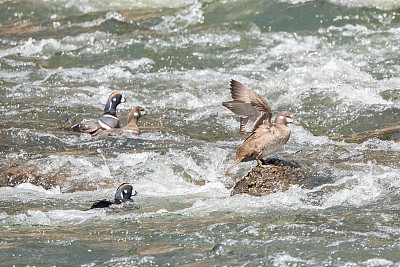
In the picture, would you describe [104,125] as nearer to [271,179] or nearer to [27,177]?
[27,177]

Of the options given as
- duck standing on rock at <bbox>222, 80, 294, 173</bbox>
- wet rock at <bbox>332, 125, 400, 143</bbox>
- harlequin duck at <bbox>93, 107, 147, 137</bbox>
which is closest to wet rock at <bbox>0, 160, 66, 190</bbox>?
harlequin duck at <bbox>93, 107, 147, 137</bbox>

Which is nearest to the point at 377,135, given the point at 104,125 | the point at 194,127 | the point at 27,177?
the point at 194,127

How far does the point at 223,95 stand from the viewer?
36.9 ft

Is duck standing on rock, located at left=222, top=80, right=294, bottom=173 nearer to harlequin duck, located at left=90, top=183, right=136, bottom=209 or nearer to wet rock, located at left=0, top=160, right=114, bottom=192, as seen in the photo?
harlequin duck, located at left=90, top=183, right=136, bottom=209

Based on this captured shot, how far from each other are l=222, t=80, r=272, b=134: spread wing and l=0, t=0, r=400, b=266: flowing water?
1.83ft

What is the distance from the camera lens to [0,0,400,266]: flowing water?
196 inches

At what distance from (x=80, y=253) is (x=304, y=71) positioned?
25.1 ft


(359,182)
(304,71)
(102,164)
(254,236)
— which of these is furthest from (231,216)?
(304,71)

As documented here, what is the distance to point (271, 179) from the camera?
20.0ft

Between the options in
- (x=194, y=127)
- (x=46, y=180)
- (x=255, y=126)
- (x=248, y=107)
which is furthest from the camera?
(x=194, y=127)

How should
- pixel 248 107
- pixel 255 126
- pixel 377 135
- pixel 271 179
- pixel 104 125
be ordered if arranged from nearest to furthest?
pixel 271 179, pixel 248 107, pixel 255 126, pixel 377 135, pixel 104 125

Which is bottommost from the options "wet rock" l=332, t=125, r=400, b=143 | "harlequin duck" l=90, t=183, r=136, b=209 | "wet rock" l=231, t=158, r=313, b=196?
"wet rock" l=332, t=125, r=400, b=143

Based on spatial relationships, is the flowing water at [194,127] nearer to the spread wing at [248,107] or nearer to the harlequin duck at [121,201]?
the harlequin duck at [121,201]

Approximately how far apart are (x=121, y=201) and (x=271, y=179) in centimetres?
137
